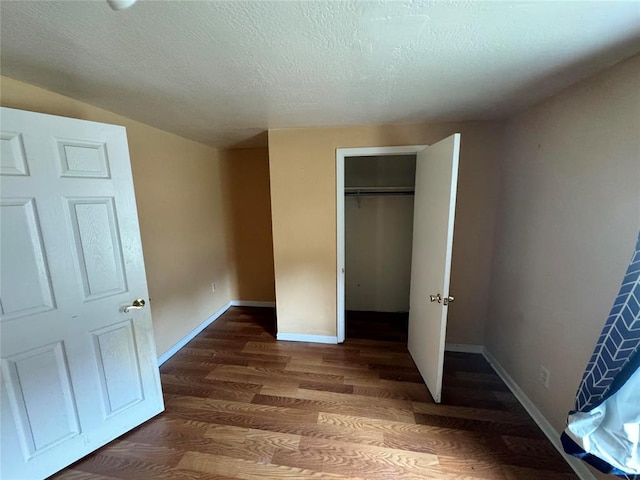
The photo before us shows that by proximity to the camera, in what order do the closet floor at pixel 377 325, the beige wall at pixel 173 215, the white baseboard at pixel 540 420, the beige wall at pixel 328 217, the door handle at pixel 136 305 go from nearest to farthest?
the white baseboard at pixel 540 420 < the door handle at pixel 136 305 < the beige wall at pixel 173 215 < the beige wall at pixel 328 217 < the closet floor at pixel 377 325

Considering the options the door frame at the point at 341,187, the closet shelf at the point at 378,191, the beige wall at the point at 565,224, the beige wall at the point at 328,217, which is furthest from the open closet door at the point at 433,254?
the closet shelf at the point at 378,191

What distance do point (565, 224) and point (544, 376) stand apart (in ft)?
3.39

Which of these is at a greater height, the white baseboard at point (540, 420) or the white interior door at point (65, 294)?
the white interior door at point (65, 294)

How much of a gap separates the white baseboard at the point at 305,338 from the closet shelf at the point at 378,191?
72.0 inches

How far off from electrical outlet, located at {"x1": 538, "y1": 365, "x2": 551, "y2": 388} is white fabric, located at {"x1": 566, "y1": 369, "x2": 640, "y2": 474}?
26.5 inches

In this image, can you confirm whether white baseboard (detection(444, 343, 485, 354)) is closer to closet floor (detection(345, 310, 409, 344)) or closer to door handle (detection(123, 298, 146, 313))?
closet floor (detection(345, 310, 409, 344))

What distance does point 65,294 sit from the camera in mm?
1426

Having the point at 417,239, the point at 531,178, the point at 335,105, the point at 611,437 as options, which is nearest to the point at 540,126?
the point at 531,178

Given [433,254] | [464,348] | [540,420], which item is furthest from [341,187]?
[540,420]

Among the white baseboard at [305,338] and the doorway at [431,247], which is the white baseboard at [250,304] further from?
the doorway at [431,247]

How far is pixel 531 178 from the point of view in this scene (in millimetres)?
1877

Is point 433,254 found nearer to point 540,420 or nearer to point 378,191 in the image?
point 540,420

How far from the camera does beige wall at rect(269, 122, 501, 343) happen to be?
2.32 meters

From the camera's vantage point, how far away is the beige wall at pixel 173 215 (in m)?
2.15
